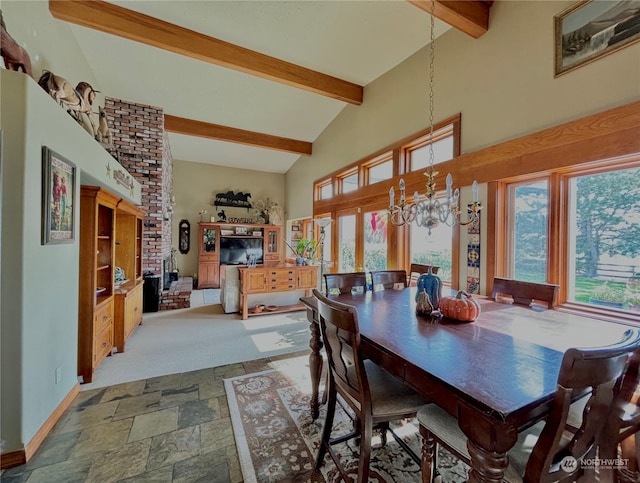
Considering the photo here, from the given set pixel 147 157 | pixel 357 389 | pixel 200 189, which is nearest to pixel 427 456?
pixel 357 389

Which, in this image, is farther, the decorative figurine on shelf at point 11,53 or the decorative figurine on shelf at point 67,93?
the decorative figurine on shelf at point 67,93

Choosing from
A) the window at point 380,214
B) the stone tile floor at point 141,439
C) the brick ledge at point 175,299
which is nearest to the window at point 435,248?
the window at point 380,214

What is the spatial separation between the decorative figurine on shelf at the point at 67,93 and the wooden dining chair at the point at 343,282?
2.88 meters

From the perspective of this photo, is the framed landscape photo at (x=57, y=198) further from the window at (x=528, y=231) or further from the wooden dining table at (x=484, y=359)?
the window at (x=528, y=231)

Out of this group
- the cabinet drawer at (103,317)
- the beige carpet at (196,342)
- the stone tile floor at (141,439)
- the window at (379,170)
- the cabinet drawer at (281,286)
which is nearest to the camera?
the stone tile floor at (141,439)

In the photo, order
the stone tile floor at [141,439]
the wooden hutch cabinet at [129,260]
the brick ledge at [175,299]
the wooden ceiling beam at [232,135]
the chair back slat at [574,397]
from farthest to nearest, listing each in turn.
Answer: the wooden ceiling beam at [232,135] < the brick ledge at [175,299] < the wooden hutch cabinet at [129,260] < the stone tile floor at [141,439] < the chair back slat at [574,397]

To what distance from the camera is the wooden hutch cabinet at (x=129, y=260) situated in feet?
11.3

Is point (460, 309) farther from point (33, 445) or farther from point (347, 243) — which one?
point (347, 243)

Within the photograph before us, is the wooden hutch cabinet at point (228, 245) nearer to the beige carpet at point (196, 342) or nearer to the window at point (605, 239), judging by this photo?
the beige carpet at point (196, 342)

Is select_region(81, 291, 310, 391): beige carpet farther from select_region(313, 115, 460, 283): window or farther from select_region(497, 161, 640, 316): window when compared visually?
select_region(497, 161, 640, 316): window

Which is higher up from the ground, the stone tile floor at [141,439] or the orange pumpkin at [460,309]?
the orange pumpkin at [460,309]

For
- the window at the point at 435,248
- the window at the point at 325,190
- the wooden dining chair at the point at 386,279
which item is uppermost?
the window at the point at 325,190

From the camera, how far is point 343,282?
281cm

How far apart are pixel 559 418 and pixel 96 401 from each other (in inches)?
124
